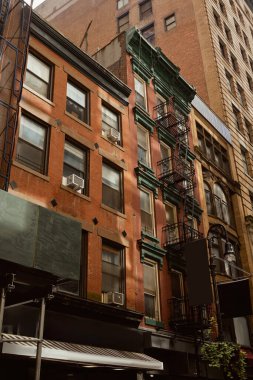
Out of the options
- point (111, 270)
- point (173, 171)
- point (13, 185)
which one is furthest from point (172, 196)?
point (13, 185)

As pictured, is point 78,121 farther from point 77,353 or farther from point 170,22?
point 170,22

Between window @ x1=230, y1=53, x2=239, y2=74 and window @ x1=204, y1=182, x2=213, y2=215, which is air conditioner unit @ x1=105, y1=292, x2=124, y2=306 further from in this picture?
window @ x1=230, y1=53, x2=239, y2=74

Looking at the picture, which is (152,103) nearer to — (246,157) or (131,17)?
(246,157)

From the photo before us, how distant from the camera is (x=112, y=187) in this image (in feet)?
58.8

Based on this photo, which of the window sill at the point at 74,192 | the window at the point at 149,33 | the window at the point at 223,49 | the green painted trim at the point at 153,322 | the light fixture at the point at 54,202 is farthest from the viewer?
the window at the point at 149,33

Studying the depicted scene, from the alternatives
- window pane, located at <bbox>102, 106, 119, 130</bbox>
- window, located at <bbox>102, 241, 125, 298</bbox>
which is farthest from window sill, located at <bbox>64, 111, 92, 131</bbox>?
window, located at <bbox>102, 241, 125, 298</bbox>

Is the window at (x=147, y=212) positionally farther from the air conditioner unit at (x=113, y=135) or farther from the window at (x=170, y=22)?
the window at (x=170, y=22)

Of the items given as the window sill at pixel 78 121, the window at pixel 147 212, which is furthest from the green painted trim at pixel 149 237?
the window sill at pixel 78 121

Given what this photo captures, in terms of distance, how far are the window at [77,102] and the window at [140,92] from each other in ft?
14.4

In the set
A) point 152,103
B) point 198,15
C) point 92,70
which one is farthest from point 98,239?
point 198,15

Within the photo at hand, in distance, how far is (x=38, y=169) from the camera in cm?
1471

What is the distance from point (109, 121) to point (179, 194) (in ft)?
17.7

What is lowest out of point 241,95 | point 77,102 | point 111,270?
point 111,270

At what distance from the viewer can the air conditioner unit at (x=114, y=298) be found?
1473 centimetres
